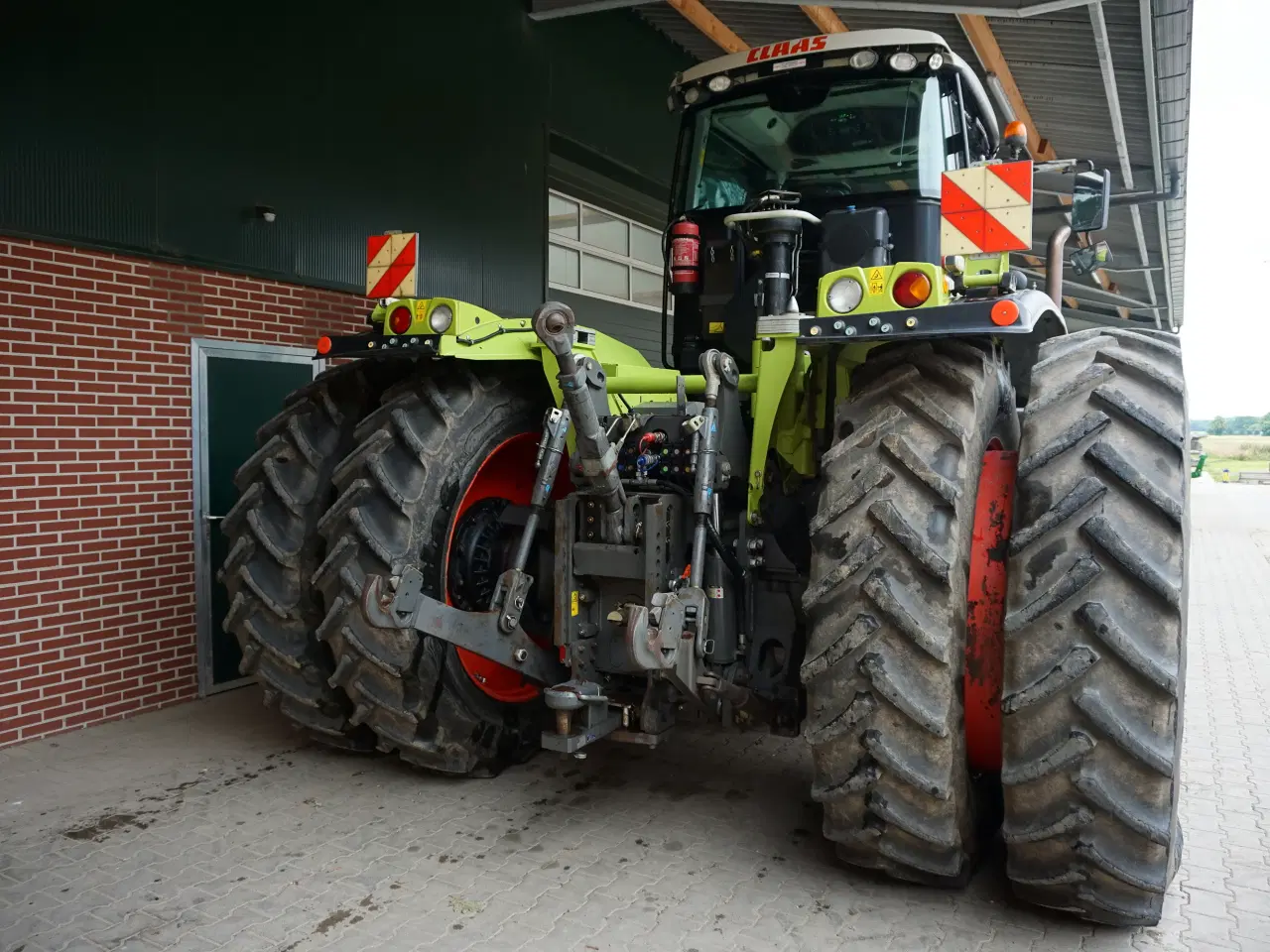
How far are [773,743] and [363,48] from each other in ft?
17.2

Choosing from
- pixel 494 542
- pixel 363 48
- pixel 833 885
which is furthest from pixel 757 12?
pixel 833 885

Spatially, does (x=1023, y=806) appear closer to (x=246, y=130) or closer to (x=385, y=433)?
(x=385, y=433)

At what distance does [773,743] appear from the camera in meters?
4.62

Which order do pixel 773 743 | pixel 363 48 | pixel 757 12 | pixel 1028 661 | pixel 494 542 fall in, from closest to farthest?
pixel 1028 661, pixel 494 542, pixel 773 743, pixel 363 48, pixel 757 12

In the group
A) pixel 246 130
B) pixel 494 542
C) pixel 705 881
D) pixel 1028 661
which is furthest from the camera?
pixel 246 130

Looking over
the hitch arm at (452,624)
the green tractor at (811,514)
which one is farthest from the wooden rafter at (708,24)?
the hitch arm at (452,624)

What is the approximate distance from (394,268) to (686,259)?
4.19 feet

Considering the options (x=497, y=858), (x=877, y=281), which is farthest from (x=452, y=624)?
(x=877, y=281)

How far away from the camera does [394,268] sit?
410 cm

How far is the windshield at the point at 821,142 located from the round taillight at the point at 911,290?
3.67 feet

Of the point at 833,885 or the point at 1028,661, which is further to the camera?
the point at 833,885

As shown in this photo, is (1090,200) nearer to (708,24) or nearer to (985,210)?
(985,210)

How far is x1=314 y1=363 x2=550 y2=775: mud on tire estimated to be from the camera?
360 centimetres

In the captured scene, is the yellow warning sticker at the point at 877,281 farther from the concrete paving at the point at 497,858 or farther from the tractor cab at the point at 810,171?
the concrete paving at the point at 497,858
